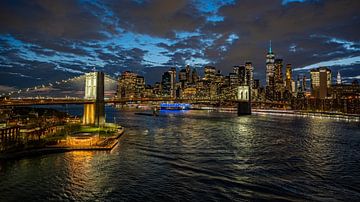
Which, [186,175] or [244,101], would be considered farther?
[244,101]

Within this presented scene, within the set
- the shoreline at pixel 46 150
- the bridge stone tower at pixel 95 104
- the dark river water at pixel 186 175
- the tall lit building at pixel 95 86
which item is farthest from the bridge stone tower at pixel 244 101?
the shoreline at pixel 46 150

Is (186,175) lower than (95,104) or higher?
lower

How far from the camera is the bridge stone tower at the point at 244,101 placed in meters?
109

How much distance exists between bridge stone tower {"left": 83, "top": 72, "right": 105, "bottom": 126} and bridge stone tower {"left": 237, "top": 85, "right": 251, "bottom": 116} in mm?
68961

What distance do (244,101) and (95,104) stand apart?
7462cm

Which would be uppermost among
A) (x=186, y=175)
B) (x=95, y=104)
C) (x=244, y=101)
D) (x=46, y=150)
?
(x=244, y=101)

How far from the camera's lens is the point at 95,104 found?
4547 centimetres

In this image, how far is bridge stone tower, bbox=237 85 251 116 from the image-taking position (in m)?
109

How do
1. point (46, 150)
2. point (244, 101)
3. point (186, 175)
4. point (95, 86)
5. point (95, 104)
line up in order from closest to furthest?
point (186, 175) < point (46, 150) < point (95, 104) < point (95, 86) < point (244, 101)

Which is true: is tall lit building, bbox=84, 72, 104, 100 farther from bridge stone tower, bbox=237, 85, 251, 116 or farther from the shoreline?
bridge stone tower, bbox=237, 85, 251, 116

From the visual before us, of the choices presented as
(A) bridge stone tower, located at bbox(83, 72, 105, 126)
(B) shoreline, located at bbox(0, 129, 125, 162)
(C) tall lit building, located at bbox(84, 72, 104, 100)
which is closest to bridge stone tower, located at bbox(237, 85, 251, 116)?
(C) tall lit building, located at bbox(84, 72, 104, 100)

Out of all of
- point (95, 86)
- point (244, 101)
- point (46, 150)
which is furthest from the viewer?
point (244, 101)

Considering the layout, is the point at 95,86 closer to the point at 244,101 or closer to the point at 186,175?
the point at 186,175

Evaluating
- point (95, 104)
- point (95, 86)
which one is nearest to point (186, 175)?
point (95, 104)
